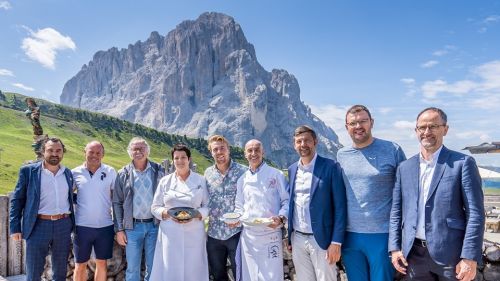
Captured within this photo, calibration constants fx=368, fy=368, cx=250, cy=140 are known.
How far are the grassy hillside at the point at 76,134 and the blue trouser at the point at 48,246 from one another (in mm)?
83389

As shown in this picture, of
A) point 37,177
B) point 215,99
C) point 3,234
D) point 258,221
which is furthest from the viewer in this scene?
point 215,99

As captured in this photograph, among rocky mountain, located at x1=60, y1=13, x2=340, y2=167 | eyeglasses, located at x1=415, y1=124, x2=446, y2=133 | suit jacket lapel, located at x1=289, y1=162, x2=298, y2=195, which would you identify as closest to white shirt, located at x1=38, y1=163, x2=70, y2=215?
suit jacket lapel, located at x1=289, y1=162, x2=298, y2=195

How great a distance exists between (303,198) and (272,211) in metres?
0.49

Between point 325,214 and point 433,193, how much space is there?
121 cm

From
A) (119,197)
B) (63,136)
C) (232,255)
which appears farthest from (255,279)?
(63,136)

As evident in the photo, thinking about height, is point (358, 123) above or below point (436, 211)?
above

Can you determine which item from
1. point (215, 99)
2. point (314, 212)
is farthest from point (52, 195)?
point (215, 99)

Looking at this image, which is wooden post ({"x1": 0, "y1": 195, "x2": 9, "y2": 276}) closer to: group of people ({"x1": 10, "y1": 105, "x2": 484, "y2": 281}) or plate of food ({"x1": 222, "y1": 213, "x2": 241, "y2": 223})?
group of people ({"x1": 10, "y1": 105, "x2": 484, "y2": 281})

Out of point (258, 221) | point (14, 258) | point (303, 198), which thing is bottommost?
point (14, 258)

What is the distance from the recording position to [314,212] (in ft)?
14.2

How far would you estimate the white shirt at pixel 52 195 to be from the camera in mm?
5164

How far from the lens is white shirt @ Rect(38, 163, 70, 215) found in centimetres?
516

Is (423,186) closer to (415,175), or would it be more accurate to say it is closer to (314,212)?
(415,175)

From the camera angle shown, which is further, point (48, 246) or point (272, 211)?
point (48, 246)
